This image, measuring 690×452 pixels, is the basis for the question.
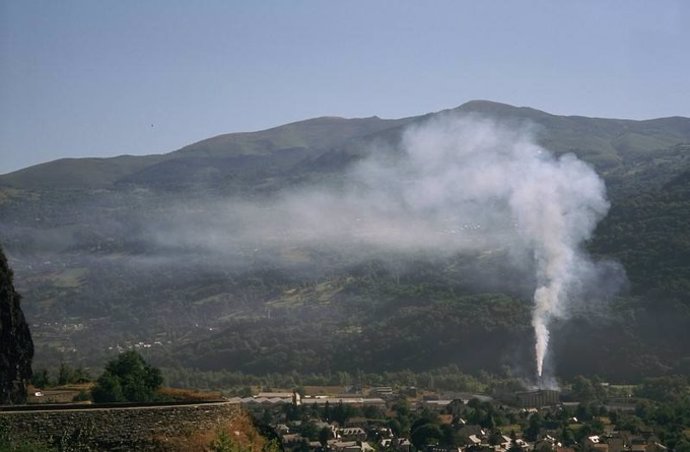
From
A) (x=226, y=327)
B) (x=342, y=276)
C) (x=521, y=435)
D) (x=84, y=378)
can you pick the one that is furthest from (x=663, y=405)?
(x=342, y=276)

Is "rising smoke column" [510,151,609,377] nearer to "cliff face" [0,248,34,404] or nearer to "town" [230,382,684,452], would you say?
"town" [230,382,684,452]

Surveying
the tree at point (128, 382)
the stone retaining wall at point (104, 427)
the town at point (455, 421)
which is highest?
the stone retaining wall at point (104, 427)

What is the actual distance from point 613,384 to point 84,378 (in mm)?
65555

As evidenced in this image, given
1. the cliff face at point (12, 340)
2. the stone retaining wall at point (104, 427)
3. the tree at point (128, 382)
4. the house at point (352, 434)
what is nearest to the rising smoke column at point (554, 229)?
the house at point (352, 434)

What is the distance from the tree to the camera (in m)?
38.4

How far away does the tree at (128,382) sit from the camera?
38438mm

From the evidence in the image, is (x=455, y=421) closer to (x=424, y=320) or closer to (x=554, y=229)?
(x=424, y=320)

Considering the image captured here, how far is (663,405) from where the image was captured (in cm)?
8894

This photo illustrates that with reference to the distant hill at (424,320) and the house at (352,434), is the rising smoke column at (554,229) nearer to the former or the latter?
the distant hill at (424,320)

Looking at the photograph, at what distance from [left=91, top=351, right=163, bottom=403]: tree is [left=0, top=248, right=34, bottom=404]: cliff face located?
12.2 feet

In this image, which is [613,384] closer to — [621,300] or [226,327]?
[621,300]

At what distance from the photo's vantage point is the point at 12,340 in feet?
162

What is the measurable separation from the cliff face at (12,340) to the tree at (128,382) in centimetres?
370

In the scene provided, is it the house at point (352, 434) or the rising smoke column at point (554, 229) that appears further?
the rising smoke column at point (554, 229)
